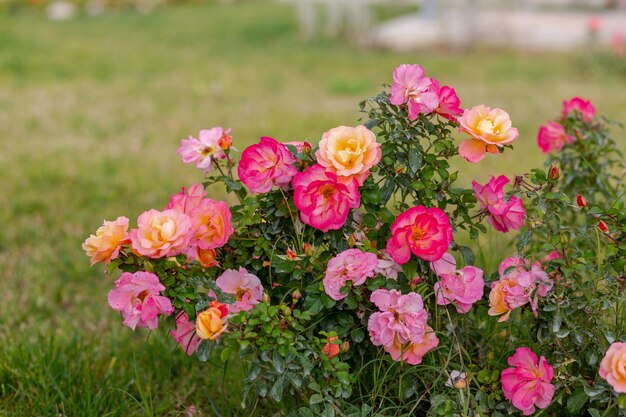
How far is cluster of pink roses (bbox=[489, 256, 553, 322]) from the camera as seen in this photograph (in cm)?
168

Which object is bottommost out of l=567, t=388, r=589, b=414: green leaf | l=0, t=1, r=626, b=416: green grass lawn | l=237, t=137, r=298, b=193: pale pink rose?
l=0, t=1, r=626, b=416: green grass lawn

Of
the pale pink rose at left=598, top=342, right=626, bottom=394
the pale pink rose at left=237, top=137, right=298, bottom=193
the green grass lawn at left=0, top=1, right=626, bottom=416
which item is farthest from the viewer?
the green grass lawn at left=0, top=1, right=626, bottom=416

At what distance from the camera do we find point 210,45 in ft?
31.0

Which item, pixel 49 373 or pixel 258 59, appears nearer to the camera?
pixel 49 373

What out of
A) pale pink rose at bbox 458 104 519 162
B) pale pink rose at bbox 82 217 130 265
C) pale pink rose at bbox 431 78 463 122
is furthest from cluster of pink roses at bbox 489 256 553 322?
pale pink rose at bbox 82 217 130 265

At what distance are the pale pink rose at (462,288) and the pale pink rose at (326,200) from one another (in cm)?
27

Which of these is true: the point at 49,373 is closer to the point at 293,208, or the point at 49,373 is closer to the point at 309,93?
the point at 293,208

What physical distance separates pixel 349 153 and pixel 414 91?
0.21 m

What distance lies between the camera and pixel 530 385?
1.68 meters

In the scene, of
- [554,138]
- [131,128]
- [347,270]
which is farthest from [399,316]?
[131,128]

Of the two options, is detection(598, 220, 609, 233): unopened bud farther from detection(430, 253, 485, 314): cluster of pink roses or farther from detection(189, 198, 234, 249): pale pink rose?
detection(189, 198, 234, 249): pale pink rose

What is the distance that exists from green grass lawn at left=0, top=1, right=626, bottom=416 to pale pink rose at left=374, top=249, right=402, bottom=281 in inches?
15.7

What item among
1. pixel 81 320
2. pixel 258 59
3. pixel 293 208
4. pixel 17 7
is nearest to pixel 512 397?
pixel 293 208

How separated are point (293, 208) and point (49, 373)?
899mm
